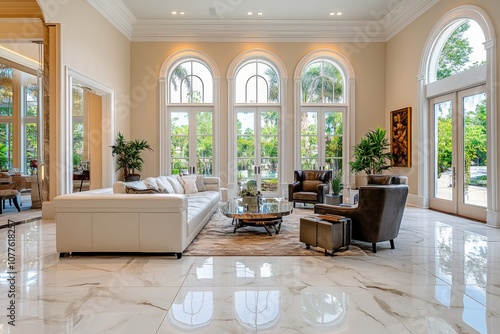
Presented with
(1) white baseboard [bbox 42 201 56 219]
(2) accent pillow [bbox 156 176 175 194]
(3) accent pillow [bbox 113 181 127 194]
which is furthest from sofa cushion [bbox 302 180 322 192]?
(1) white baseboard [bbox 42 201 56 219]

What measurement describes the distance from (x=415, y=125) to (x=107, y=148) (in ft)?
25.8

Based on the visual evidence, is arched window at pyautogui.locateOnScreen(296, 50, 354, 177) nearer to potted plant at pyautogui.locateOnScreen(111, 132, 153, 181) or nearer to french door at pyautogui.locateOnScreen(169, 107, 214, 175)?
french door at pyautogui.locateOnScreen(169, 107, 214, 175)

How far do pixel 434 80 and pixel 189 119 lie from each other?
654 centimetres

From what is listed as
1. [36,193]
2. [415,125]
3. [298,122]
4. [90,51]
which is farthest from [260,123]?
[36,193]

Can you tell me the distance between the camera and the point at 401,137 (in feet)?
26.6

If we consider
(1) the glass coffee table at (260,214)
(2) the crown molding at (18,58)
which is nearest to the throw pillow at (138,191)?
(1) the glass coffee table at (260,214)

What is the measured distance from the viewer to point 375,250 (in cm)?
388

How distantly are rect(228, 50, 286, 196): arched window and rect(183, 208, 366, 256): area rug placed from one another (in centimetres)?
374

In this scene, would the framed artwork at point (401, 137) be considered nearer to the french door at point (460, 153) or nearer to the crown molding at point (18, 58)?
the french door at point (460, 153)

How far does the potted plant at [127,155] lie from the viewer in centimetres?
789

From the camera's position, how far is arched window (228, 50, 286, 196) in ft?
29.7

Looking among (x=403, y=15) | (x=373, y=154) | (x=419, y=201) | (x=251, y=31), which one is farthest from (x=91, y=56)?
(x=419, y=201)

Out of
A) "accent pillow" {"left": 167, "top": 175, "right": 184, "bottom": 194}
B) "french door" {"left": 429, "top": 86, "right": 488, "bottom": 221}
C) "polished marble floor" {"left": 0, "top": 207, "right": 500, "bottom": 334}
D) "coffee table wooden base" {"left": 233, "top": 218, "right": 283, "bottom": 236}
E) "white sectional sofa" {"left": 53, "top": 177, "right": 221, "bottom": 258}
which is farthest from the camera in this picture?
"accent pillow" {"left": 167, "top": 175, "right": 184, "bottom": 194}

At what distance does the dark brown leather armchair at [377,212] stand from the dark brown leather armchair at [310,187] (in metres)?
3.09
